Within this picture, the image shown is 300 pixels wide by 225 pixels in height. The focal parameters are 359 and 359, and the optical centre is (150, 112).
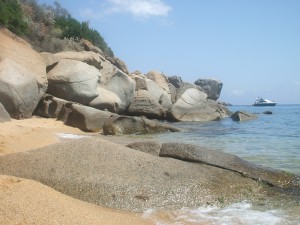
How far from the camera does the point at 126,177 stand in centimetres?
477

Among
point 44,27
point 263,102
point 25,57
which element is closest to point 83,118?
point 25,57

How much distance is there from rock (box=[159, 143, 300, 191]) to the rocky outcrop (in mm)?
128

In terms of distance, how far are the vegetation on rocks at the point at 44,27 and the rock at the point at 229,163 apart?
13017mm

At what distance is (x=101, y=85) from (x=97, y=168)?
13504 millimetres

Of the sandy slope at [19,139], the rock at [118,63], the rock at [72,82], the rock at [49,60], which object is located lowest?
the sandy slope at [19,139]

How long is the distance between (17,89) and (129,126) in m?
4.12

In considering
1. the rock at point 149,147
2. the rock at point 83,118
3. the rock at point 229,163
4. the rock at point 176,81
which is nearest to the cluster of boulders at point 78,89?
the rock at point 83,118

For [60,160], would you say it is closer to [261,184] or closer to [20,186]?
[20,186]

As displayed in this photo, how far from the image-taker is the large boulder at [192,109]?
77.5 ft

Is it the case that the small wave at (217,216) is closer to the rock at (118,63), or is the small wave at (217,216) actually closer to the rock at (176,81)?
the rock at (118,63)

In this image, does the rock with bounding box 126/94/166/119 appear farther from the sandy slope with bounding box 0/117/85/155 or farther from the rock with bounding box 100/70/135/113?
the sandy slope with bounding box 0/117/85/155

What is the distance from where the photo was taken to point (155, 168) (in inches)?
203

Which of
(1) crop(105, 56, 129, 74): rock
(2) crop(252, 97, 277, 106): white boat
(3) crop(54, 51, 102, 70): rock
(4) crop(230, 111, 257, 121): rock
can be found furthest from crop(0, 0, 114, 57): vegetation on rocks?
(2) crop(252, 97, 277, 106): white boat

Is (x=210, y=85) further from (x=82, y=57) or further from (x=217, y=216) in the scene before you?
(x=217, y=216)
